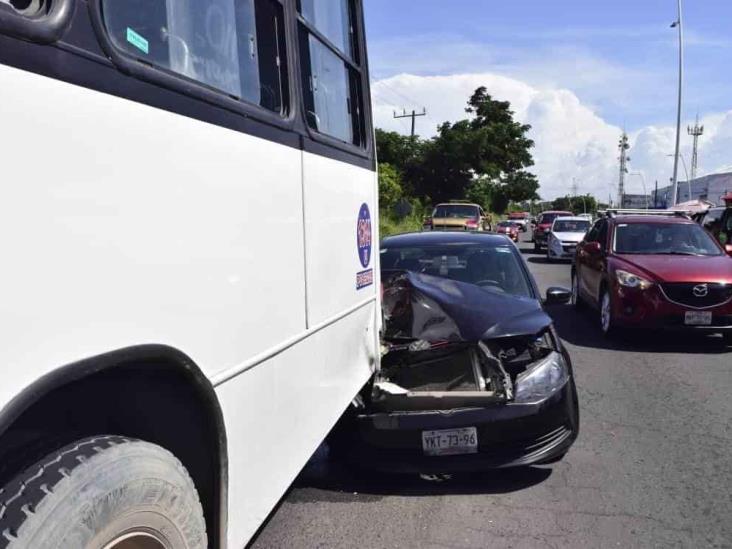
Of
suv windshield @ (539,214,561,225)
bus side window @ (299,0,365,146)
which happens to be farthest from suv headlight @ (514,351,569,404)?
suv windshield @ (539,214,561,225)

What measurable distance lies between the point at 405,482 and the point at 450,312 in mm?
1180

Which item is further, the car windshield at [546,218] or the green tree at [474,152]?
the green tree at [474,152]

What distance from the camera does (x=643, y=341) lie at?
30.6 feet

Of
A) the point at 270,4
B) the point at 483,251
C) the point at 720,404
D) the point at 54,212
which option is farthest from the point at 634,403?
the point at 54,212

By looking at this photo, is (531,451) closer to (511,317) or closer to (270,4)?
(511,317)

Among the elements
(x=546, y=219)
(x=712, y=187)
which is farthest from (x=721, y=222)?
(x=712, y=187)

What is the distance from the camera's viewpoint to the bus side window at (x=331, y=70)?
10.8 feet

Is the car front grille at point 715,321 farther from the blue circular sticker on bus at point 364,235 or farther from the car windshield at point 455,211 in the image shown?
the car windshield at point 455,211

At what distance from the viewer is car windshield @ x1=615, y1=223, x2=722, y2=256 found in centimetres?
984

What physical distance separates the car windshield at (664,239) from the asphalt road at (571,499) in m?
4.15

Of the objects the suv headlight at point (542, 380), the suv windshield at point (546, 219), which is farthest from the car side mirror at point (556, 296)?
the suv windshield at point (546, 219)

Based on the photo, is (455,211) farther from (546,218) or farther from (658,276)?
(658,276)

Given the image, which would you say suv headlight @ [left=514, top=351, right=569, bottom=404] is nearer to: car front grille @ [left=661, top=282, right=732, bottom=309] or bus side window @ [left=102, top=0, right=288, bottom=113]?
bus side window @ [left=102, top=0, right=288, bottom=113]

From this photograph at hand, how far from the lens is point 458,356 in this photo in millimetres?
4996
